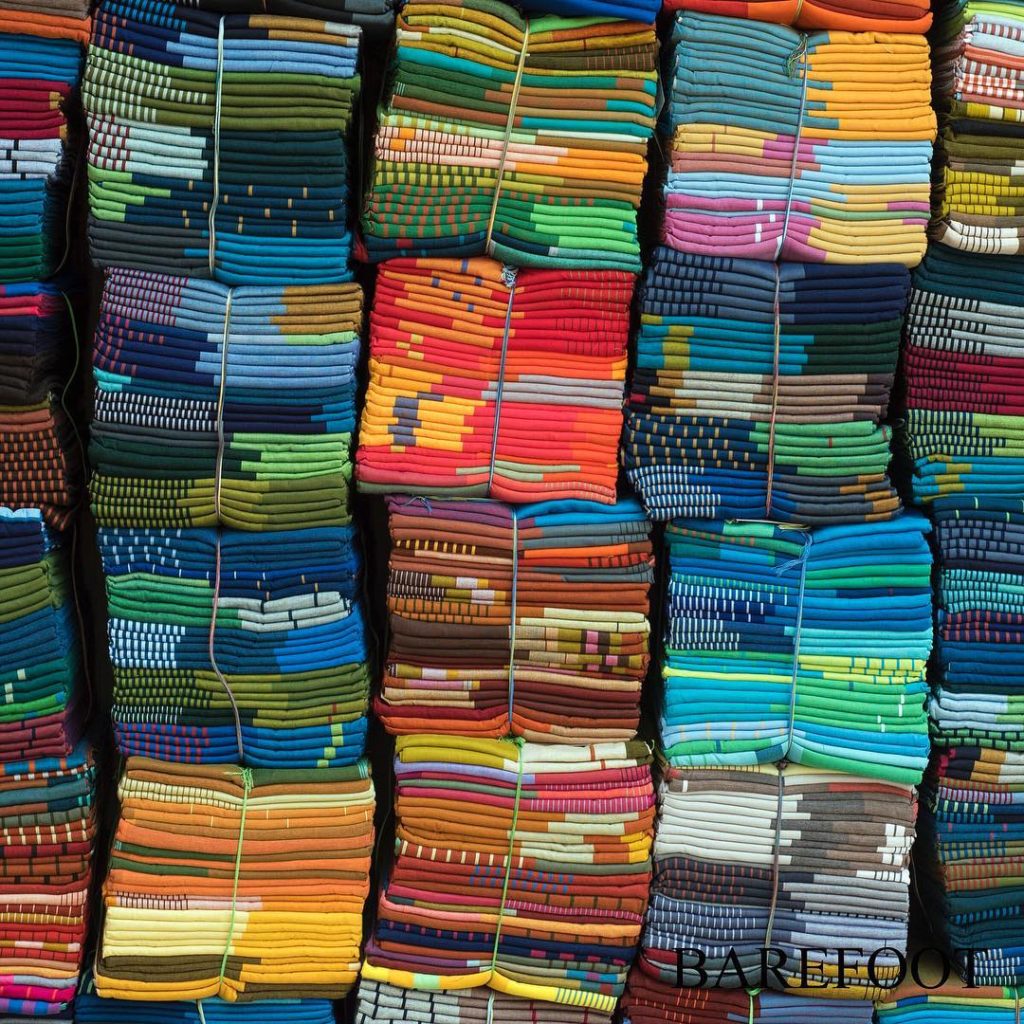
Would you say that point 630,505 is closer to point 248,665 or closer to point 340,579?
point 340,579

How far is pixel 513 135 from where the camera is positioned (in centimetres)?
181

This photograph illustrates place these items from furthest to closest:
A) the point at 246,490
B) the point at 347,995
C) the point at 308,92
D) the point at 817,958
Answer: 1. the point at 347,995
2. the point at 817,958
3. the point at 246,490
4. the point at 308,92

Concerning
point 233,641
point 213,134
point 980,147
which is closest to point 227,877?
point 233,641

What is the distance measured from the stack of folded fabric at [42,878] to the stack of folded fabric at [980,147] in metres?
1.92

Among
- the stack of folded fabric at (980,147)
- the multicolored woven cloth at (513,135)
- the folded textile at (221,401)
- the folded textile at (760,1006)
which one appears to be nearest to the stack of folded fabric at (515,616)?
the folded textile at (221,401)

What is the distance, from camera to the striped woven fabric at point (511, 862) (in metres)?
1.97

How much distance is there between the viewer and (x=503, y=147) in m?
1.80

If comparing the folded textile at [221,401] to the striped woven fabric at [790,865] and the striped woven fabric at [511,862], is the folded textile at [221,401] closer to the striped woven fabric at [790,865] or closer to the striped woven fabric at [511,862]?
the striped woven fabric at [511,862]

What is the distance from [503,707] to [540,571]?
273 mm

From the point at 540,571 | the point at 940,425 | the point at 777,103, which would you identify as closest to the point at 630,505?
the point at 540,571

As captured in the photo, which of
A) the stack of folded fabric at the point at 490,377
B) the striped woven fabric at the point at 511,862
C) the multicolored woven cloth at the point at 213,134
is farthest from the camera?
the striped woven fabric at the point at 511,862

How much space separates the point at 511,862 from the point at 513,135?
4.38 feet

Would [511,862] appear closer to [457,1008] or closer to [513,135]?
[457,1008]

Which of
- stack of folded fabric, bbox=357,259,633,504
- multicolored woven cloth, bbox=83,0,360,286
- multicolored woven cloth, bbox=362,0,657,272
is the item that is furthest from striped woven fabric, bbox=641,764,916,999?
multicolored woven cloth, bbox=83,0,360,286
